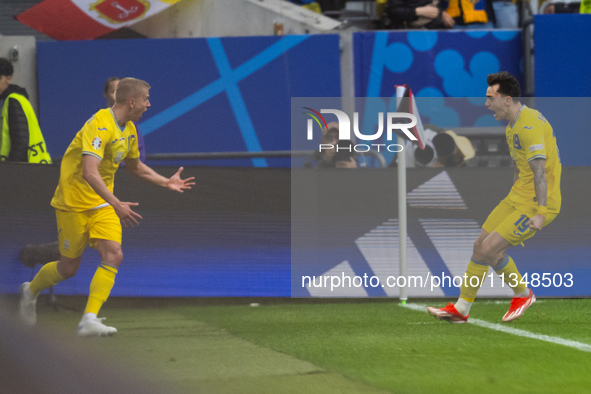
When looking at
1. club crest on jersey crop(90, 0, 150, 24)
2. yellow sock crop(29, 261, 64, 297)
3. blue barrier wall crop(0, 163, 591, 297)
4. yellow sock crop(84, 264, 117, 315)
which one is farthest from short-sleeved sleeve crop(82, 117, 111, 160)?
club crest on jersey crop(90, 0, 150, 24)

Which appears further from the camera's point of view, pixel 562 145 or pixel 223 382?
pixel 562 145

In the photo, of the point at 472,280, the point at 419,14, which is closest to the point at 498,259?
the point at 472,280

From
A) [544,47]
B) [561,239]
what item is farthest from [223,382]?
[544,47]

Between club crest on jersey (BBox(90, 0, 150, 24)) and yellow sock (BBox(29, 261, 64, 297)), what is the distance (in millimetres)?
4856

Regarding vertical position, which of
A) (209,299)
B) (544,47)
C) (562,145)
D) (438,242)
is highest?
(544,47)

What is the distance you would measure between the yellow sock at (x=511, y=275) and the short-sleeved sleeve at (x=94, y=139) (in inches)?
125

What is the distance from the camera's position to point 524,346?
5469 millimetres

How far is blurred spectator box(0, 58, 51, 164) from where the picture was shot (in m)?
7.77

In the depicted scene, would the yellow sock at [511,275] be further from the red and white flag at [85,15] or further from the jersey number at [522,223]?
the red and white flag at [85,15]

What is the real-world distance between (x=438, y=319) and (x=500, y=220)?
910 mm

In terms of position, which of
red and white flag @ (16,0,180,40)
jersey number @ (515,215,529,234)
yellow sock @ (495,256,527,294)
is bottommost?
yellow sock @ (495,256,527,294)

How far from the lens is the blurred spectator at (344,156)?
25.9 ft

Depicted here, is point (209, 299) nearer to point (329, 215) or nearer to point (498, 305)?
point (329, 215)

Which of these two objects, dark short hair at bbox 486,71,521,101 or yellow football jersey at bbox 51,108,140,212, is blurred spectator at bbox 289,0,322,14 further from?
yellow football jersey at bbox 51,108,140,212
